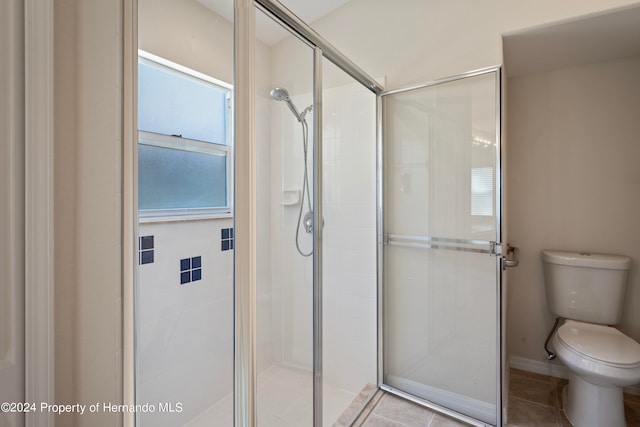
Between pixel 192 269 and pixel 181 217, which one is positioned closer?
pixel 181 217

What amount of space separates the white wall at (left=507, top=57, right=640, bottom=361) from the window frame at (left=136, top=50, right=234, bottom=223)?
2.12 meters

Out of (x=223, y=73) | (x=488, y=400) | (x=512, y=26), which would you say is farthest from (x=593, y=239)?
(x=223, y=73)

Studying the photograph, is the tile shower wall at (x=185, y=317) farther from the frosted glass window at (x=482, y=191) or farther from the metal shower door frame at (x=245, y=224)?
the frosted glass window at (x=482, y=191)

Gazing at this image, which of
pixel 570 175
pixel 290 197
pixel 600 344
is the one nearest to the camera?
pixel 290 197

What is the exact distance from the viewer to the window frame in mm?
1076

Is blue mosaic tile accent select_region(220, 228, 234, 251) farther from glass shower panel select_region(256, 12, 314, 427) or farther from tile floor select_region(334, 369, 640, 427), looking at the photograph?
tile floor select_region(334, 369, 640, 427)

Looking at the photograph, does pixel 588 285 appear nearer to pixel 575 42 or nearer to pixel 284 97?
pixel 575 42

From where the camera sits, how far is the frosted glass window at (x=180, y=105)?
1.09m

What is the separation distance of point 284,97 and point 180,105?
45 cm

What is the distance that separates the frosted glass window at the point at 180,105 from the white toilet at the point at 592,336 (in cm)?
206

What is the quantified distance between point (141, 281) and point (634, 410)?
2.75 m

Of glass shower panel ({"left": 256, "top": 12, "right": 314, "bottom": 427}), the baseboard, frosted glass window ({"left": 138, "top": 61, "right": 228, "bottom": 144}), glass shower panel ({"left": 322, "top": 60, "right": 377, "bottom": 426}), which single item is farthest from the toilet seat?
frosted glass window ({"left": 138, "top": 61, "right": 228, "bottom": 144})

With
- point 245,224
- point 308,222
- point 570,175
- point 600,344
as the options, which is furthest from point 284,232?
point 570,175

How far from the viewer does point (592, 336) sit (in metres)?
1.73
